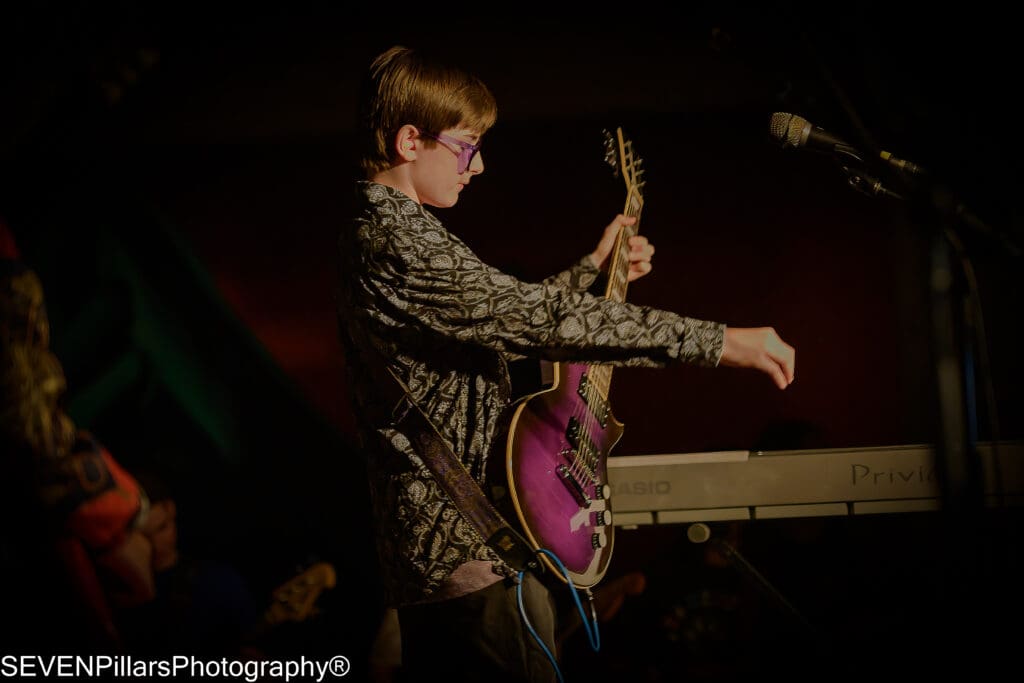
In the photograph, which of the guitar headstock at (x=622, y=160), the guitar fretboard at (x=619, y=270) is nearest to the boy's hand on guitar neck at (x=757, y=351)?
the guitar fretboard at (x=619, y=270)

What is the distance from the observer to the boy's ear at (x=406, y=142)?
1936 mm

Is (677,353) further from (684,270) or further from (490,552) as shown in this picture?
(684,270)

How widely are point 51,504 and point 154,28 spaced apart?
1.55 meters

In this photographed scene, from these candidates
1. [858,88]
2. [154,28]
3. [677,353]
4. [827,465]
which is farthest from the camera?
[154,28]

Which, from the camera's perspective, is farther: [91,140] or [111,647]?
[91,140]

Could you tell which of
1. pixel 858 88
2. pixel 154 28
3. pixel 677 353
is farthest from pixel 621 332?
Result: pixel 154 28

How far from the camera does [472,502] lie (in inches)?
68.6

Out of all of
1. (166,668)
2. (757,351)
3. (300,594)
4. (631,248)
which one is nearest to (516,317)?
(757,351)

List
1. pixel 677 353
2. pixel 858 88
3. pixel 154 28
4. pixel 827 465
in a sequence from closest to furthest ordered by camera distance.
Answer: pixel 858 88 → pixel 677 353 → pixel 827 465 → pixel 154 28

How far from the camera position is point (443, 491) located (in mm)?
1754

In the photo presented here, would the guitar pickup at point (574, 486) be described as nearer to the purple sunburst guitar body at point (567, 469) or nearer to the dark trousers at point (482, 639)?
the purple sunburst guitar body at point (567, 469)

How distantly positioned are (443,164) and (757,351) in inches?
31.7

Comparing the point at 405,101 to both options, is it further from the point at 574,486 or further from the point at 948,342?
the point at 948,342

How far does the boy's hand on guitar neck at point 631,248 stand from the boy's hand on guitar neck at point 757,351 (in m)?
0.79
